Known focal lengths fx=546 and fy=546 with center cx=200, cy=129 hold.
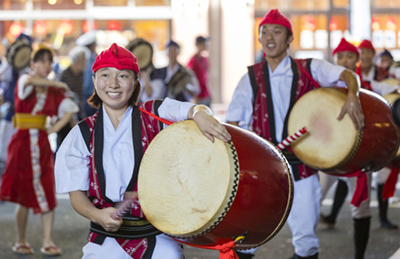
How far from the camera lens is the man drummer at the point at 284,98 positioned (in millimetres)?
2908

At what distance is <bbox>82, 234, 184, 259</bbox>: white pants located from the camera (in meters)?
2.09

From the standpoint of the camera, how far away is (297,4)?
1328cm

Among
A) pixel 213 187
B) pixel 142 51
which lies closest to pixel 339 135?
pixel 213 187

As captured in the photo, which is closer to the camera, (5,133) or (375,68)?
(375,68)

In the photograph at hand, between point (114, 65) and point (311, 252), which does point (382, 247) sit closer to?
point (311, 252)

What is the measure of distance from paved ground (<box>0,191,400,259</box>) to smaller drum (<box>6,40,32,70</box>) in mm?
1400

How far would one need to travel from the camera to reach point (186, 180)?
1.88 meters

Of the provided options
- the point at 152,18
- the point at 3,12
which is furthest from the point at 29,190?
the point at 3,12

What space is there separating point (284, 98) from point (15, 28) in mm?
11503

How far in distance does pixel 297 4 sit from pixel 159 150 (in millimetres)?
11990

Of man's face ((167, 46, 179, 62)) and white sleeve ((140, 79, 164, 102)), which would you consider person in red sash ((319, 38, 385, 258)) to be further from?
man's face ((167, 46, 179, 62))

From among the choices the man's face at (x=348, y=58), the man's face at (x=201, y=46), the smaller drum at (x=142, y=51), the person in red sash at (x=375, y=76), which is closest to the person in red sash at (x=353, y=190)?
the man's face at (x=348, y=58)

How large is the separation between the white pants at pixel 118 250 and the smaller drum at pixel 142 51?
3.31 meters

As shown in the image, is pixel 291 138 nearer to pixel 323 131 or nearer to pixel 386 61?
pixel 323 131
